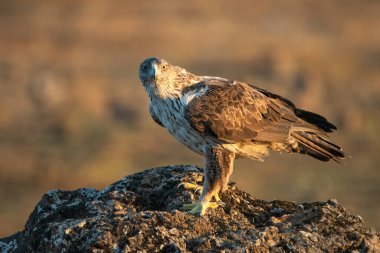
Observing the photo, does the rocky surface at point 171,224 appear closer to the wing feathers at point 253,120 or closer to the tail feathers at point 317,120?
the wing feathers at point 253,120

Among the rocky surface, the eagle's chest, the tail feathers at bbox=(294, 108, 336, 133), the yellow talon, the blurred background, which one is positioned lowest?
the rocky surface

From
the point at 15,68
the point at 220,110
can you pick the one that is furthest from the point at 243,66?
the point at 220,110

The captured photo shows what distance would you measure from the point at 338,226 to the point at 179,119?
6.45 feet

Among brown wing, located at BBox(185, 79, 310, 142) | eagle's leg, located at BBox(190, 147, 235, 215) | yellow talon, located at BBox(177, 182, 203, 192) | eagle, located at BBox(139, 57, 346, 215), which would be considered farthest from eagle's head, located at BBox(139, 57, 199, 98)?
yellow talon, located at BBox(177, 182, 203, 192)

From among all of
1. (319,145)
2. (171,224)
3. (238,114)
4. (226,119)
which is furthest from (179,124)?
(171,224)

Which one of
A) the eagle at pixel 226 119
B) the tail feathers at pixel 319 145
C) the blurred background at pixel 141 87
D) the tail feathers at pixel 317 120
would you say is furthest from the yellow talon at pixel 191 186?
the blurred background at pixel 141 87

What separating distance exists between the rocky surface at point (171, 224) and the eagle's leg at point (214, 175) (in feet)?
0.32

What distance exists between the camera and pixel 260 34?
91.6 ft

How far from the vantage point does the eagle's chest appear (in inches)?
337

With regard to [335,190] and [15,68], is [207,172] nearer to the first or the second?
[335,190]

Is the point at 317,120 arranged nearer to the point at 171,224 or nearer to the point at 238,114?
the point at 238,114

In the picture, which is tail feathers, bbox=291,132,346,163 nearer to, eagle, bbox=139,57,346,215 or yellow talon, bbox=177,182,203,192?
eagle, bbox=139,57,346,215

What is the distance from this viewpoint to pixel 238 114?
8.84 m

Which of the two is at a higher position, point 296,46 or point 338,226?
point 296,46
